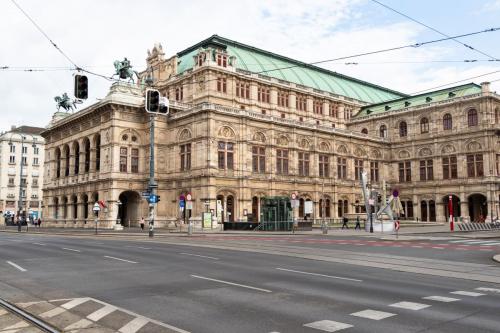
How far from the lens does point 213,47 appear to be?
6644 cm

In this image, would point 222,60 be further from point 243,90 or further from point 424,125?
point 424,125

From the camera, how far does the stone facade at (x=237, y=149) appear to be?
5888cm

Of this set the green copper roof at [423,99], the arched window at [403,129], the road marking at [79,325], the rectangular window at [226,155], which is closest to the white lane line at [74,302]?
the road marking at [79,325]

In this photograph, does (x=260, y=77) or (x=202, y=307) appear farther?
(x=260, y=77)

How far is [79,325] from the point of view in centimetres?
803

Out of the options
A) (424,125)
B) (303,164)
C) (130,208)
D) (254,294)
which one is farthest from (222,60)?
(254,294)

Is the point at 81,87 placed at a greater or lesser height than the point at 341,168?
lesser

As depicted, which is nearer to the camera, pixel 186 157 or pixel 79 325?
pixel 79 325

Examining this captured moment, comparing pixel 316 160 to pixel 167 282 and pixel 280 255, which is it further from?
pixel 167 282

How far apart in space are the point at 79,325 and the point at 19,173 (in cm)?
12032

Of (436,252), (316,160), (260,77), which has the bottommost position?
(436,252)

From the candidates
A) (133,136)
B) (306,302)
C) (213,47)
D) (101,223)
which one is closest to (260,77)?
(213,47)

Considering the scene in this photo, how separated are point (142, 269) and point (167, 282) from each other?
3.19 m

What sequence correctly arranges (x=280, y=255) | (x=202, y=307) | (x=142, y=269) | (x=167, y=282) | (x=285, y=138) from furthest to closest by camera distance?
1. (x=285, y=138)
2. (x=280, y=255)
3. (x=142, y=269)
4. (x=167, y=282)
5. (x=202, y=307)
